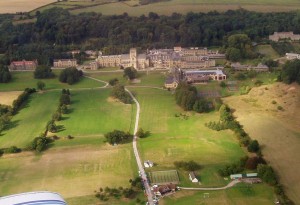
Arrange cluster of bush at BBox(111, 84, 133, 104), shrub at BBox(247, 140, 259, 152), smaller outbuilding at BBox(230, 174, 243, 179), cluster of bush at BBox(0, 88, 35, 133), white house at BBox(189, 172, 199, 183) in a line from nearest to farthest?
1. white house at BBox(189, 172, 199, 183)
2. smaller outbuilding at BBox(230, 174, 243, 179)
3. shrub at BBox(247, 140, 259, 152)
4. cluster of bush at BBox(0, 88, 35, 133)
5. cluster of bush at BBox(111, 84, 133, 104)

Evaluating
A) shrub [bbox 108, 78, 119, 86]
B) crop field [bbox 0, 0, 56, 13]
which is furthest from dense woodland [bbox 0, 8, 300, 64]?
shrub [bbox 108, 78, 119, 86]

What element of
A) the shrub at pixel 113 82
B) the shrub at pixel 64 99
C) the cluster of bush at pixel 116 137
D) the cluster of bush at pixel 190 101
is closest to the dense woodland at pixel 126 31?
the shrub at pixel 113 82

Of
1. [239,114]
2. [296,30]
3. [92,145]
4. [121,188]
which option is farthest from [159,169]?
[296,30]

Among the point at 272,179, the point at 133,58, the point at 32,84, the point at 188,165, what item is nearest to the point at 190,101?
the point at 188,165

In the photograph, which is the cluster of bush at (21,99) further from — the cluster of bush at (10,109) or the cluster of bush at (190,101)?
the cluster of bush at (190,101)

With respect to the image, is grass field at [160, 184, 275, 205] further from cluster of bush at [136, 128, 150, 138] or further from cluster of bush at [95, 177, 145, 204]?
cluster of bush at [136, 128, 150, 138]

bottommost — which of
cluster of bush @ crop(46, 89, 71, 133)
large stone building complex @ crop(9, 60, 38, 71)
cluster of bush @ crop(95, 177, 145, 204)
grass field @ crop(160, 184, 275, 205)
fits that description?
grass field @ crop(160, 184, 275, 205)

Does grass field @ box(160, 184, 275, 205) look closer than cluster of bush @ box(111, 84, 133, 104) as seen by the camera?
Yes

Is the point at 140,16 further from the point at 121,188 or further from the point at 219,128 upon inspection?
the point at 121,188

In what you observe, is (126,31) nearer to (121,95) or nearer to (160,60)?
(160,60)
